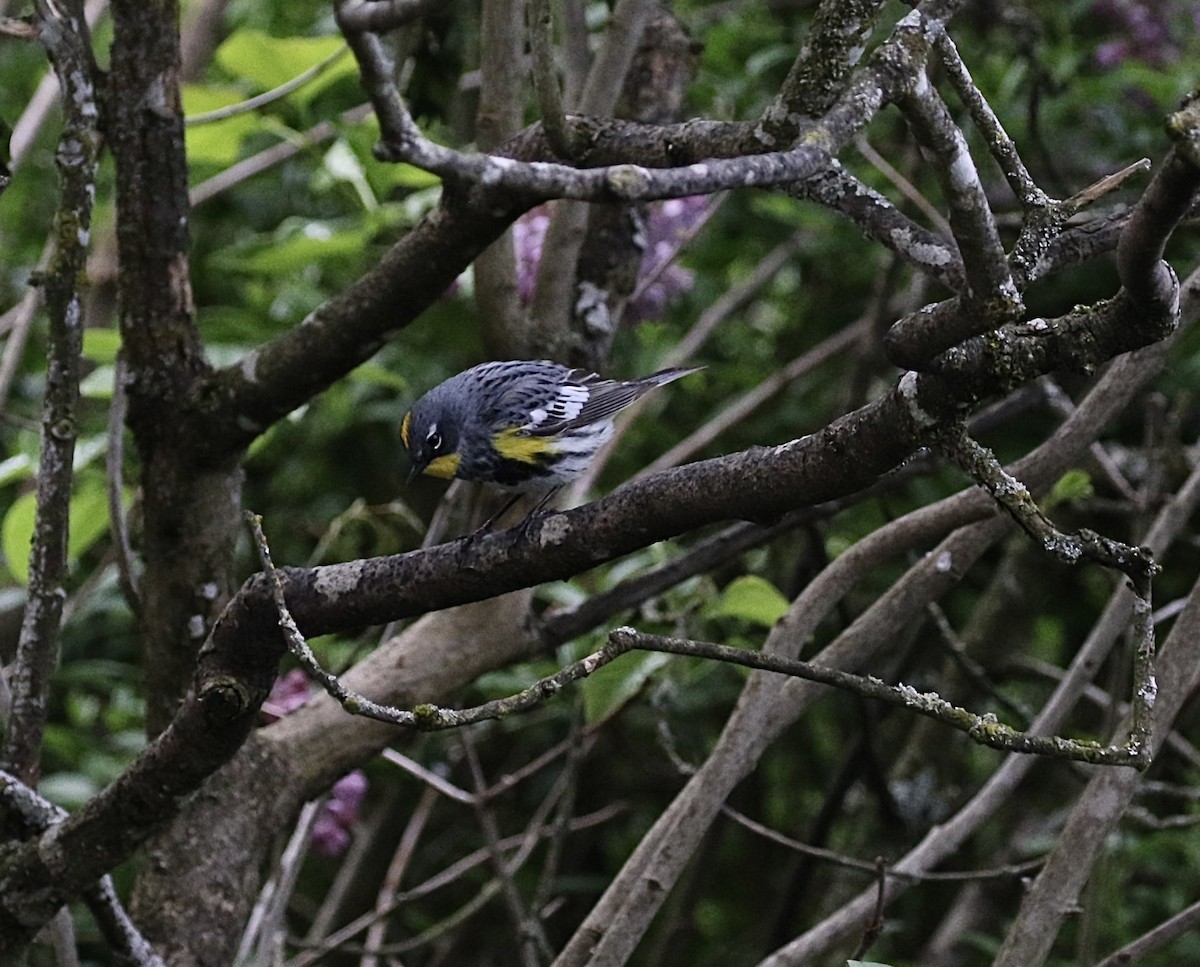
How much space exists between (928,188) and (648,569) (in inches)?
72.1

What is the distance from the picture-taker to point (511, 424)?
2.81m

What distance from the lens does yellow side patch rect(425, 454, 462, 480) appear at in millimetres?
2834

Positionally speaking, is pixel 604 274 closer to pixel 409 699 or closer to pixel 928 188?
pixel 409 699

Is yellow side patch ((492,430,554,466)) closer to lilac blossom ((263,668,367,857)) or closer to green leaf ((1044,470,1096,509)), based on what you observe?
lilac blossom ((263,668,367,857))

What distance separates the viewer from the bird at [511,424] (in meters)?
A: 2.80

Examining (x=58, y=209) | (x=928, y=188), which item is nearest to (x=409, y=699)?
(x=58, y=209)

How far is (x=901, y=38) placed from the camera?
1.37 metres

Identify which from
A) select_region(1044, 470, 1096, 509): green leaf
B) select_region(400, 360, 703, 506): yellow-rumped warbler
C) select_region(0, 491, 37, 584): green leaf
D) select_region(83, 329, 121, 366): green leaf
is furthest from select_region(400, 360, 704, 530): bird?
select_region(1044, 470, 1096, 509): green leaf

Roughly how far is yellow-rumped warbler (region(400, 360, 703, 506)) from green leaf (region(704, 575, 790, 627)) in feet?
1.27

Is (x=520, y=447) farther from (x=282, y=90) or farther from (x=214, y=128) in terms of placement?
(x=214, y=128)

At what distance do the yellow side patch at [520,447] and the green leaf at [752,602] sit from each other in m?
0.45

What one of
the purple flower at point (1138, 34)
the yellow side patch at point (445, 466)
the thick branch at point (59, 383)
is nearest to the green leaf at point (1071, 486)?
the yellow side patch at point (445, 466)

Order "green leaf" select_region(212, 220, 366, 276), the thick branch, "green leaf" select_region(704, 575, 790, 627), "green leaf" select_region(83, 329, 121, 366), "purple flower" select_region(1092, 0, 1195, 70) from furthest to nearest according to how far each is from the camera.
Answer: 1. "purple flower" select_region(1092, 0, 1195, 70)
2. "green leaf" select_region(212, 220, 366, 276)
3. "green leaf" select_region(83, 329, 121, 366)
4. "green leaf" select_region(704, 575, 790, 627)
5. the thick branch

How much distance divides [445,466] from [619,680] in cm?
55
